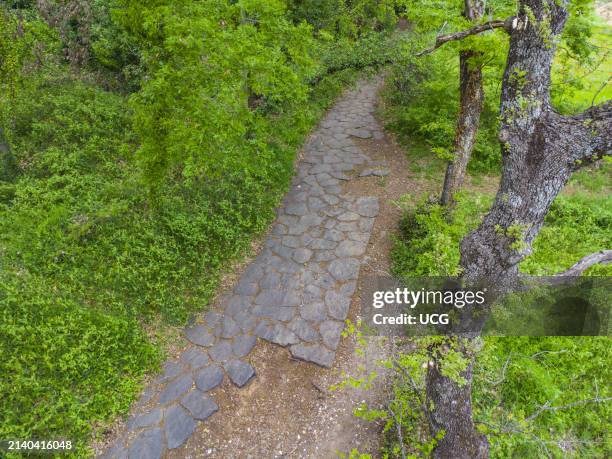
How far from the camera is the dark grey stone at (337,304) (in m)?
5.64

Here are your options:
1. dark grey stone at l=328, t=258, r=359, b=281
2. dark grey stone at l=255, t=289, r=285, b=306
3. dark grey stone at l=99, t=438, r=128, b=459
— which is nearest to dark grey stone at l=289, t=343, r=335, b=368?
dark grey stone at l=255, t=289, r=285, b=306

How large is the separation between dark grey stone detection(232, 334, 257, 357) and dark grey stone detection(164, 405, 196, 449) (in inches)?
39.1

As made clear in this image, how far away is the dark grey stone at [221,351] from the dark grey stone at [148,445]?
110 centimetres

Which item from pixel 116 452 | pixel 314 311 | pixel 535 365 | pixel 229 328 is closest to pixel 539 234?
pixel 535 365

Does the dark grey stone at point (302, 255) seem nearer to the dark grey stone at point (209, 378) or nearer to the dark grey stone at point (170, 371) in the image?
the dark grey stone at point (209, 378)

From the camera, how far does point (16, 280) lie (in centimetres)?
509

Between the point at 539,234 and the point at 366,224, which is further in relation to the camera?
the point at 366,224

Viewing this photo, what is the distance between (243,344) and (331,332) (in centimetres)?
132

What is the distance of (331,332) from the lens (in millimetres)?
5383

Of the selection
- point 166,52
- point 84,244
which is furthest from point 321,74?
point 84,244

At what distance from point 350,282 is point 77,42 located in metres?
10.4

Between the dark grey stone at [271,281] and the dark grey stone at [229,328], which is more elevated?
the dark grey stone at [271,281]

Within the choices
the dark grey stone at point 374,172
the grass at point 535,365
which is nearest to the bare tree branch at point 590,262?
the grass at point 535,365

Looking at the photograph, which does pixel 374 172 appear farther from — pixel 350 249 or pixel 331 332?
pixel 331 332
